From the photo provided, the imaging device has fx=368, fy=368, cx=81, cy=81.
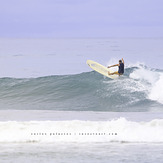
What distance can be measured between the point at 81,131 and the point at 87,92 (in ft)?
28.0

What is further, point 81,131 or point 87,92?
point 87,92

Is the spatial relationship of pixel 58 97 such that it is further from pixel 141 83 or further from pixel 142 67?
pixel 142 67

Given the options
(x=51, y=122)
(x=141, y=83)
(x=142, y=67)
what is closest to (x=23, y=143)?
(x=51, y=122)

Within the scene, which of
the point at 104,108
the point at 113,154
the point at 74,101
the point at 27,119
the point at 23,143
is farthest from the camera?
the point at 74,101

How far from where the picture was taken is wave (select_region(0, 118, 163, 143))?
9383 millimetres

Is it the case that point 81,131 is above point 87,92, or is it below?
below

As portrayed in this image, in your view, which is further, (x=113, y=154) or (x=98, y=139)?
(x=98, y=139)

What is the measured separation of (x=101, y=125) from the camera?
998 cm

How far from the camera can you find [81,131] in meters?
9.73

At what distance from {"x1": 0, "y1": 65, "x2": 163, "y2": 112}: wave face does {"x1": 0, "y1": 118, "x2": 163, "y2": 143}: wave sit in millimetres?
4461

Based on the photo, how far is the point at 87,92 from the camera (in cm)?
1823

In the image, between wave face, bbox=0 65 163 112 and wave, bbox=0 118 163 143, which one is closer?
wave, bbox=0 118 163 143

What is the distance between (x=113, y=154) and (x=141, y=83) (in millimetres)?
11658

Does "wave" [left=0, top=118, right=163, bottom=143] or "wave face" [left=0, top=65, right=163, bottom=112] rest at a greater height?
"wave face" [left=0, top=65, right=163, bottom=112]
